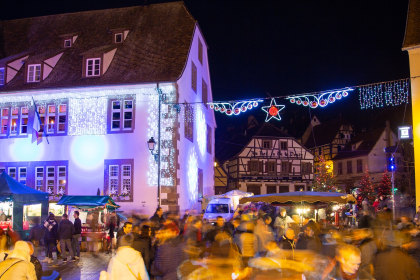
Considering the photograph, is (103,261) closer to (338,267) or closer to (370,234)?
(370,234)

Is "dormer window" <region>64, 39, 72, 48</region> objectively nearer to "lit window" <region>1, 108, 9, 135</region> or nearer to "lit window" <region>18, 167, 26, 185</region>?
"lit window" <region>1, 108, 9, 135</region>

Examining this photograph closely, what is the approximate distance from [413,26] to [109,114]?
15.9 m

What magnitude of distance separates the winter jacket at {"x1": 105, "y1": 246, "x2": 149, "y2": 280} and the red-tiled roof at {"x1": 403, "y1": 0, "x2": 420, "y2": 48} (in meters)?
18.7

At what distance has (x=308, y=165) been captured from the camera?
1886 inches

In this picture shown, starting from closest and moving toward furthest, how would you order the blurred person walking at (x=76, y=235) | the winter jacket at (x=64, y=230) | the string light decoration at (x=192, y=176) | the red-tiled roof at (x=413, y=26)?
1. the winter jacket at (x=64, y=230)
2. the blurred person walking at (x=76, y=235)
3. the red-tiled roof at (x=413, y=26)
4. the string light decoration at (x=192, y=176)

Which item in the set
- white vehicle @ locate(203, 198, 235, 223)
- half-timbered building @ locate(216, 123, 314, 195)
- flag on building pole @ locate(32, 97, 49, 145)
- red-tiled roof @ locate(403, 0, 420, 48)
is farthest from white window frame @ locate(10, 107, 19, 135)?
half-timbered building @ locate(216, 123, 314, 195)

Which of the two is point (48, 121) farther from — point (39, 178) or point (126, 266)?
point (126, 266)

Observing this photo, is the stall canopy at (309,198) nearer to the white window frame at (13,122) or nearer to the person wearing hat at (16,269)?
the person wearing hat at (16,269)

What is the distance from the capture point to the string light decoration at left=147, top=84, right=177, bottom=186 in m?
21.1

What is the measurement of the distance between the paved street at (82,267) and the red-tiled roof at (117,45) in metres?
9.69

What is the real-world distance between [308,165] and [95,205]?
3417 centimetres

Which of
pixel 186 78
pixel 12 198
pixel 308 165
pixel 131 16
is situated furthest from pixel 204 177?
pixel 308 165

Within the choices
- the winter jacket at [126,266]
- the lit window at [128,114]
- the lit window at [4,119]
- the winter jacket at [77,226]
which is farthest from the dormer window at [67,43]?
the winter jacket at [126,266]

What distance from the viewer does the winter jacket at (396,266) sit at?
5.82m
